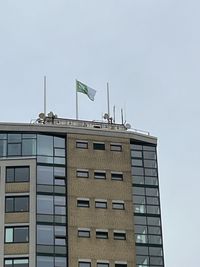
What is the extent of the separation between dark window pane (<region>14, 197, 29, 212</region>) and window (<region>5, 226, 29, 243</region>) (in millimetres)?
1793

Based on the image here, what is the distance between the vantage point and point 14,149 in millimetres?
80188

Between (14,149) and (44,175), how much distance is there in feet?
12.7

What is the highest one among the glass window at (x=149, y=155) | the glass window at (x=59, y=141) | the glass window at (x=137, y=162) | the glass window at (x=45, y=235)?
the glass window at (x=59, y=141)

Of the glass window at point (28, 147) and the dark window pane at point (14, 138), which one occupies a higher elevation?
the dark window pane at point (14, 138)

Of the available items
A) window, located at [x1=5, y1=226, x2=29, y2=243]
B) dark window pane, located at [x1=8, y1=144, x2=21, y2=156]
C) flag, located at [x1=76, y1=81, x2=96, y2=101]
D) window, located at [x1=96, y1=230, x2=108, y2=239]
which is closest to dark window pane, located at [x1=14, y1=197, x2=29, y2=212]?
window, located at [x1=5, y1=226, x2=29, y2=243]

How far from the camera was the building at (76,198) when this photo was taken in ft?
252

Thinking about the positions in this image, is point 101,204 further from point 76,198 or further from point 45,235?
point 45,235

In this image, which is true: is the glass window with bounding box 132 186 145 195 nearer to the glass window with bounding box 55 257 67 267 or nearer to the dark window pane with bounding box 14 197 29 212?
the glass window with bounding box 55 257 67 267

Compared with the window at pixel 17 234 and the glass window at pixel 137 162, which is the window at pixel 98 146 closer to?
the glass window at pixel 137 162

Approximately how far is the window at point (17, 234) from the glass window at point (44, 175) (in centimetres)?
488

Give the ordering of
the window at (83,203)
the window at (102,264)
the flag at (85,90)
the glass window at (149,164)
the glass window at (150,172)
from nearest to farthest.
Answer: the window at (102,264) → the window at (83,203) → the glass window at (150,172) → the glass window at (149,164) → the flag at (85,90)

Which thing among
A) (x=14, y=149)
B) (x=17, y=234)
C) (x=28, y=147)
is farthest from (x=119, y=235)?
(x=14, y=149)

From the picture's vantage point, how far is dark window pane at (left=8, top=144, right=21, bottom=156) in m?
80.0

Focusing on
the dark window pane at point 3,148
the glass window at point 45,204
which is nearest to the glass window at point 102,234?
the glass window at point 45,204
